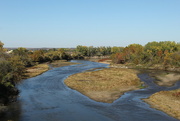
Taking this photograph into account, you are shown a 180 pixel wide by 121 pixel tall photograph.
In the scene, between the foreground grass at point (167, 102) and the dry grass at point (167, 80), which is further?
the dry grass at point (167, 80)

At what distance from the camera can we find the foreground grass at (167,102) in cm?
3338

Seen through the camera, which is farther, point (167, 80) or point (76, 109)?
point (167, 80)

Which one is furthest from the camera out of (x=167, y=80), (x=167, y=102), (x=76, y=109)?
(x=167, y=80)

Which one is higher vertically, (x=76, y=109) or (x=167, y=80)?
(x=167, y=80)

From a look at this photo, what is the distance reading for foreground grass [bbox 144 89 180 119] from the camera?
3338 cm

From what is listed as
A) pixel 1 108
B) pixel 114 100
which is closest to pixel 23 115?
pixel 1 108

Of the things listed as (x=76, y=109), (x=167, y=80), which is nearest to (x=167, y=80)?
(x=167, y=80)

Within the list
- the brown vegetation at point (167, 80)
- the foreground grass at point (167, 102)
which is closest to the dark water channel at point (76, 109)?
the foreground grass at point (167, 102)

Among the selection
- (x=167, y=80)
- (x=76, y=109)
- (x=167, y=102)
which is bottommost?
(x=76, y=109)

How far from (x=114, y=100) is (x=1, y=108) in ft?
74.4

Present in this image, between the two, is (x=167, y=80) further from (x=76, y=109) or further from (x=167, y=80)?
(x=76, y=109)

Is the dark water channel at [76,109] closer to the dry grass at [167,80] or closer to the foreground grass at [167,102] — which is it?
the foreground grass at [167,102]

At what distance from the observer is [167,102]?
126 feet

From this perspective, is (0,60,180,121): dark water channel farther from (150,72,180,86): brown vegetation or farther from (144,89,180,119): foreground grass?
(150,72,180,86): brown vegetation
